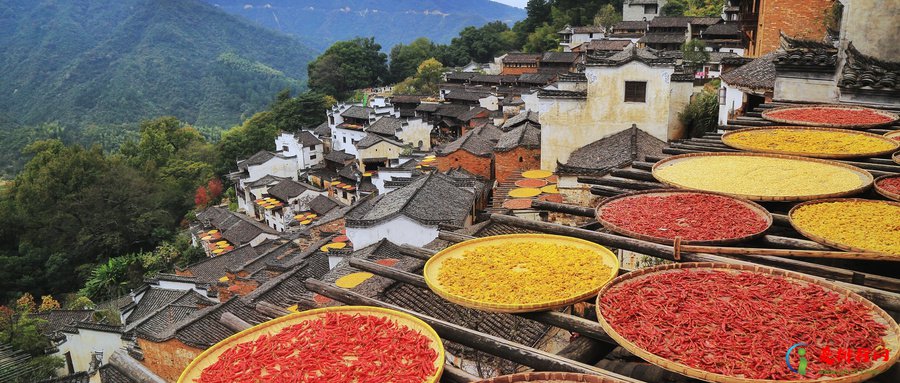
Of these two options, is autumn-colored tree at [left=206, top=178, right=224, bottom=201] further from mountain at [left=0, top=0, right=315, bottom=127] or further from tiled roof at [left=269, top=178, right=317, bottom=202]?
mountain at [left=0, top=0, right=315, bottom=127]

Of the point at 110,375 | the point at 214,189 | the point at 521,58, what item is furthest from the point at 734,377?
the point at 521,58

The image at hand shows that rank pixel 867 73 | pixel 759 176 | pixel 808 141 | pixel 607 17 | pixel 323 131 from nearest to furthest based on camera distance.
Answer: pixel 759 176
pixel 808 141
pixel 867 73
pixel 323 131
pixel 607 17

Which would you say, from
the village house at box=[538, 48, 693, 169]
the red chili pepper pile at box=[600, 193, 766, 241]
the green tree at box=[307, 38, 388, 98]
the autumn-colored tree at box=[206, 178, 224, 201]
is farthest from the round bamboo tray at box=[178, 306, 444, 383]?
the green tree at box=[307, 38, 388, 98]

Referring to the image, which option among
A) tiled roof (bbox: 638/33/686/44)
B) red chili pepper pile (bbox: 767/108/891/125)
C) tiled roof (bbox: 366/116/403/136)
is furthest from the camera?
tiled roof (bbox: 638/33/686/44)

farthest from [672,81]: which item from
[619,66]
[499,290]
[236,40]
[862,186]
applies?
[236,40]

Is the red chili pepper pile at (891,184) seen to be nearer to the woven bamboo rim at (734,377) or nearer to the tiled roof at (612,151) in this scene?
the woven bamboo rim at (734,377)

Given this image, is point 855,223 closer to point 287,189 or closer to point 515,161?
point 515,161
